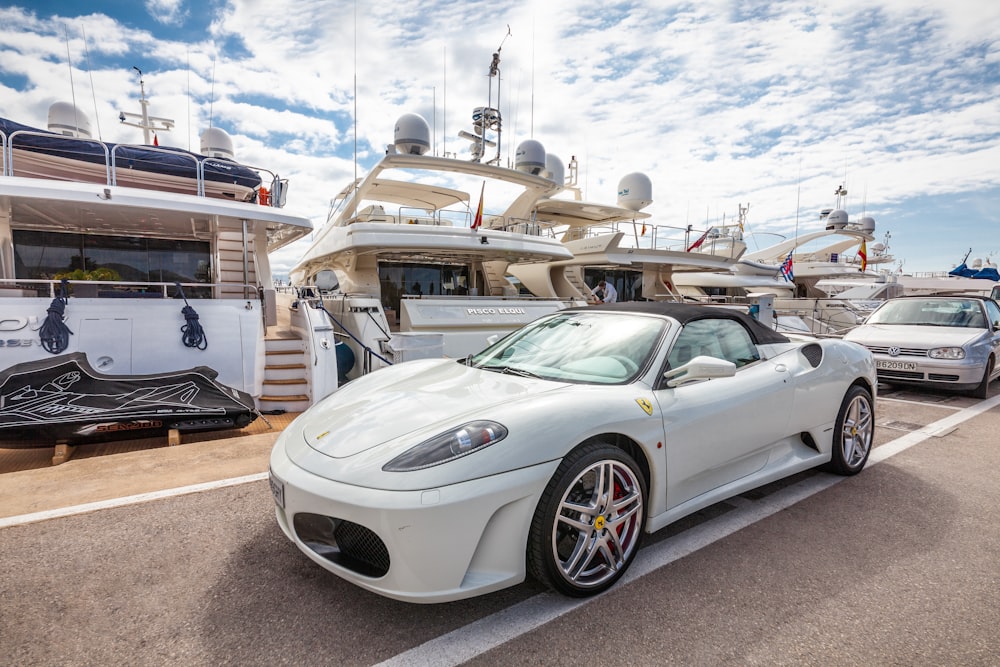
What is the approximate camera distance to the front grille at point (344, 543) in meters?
1.92

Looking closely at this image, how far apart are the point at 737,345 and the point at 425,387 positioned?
2.02 meters

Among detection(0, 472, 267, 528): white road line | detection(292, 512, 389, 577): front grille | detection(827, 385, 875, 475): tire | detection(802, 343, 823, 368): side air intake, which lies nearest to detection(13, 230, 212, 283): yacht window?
detection(0, 472, 267, 528): white road line

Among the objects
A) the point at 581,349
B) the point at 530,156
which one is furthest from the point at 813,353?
the point at 530,156

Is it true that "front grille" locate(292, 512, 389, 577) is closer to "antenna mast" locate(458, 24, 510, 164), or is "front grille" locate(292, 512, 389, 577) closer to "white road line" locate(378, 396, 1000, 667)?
"white road line" locate(378, 396, 1000, 667)

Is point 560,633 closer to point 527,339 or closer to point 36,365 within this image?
point 527,339

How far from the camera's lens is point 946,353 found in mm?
6582

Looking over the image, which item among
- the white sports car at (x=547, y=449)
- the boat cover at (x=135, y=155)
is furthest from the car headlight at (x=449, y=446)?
the boat cover at (x=135, y=155)

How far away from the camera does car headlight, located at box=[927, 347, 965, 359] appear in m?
6.49

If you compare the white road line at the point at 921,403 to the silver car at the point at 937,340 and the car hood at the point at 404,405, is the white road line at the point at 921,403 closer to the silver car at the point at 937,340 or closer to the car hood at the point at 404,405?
the silver car at the point at 937,340

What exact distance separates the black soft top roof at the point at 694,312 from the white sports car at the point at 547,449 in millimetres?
14

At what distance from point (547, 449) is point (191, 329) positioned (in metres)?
5.46

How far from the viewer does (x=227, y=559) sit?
2457 mm

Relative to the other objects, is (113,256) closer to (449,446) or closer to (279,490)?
(279,490)

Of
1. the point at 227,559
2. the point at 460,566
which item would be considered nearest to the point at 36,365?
the point at 227,559
